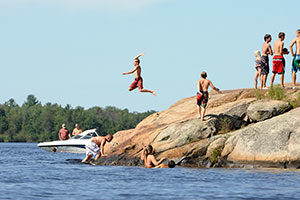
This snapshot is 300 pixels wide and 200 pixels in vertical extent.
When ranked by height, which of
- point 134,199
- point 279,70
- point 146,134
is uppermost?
point 279,70

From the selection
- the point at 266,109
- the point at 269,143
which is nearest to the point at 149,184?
the point at 269,143

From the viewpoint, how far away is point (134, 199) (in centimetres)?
1308

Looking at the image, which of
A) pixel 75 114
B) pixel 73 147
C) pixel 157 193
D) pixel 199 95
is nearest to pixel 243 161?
pixel 199 95

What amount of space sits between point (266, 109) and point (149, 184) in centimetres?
771

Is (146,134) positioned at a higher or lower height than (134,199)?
higher

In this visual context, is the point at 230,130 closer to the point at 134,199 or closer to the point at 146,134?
the point at 146,134

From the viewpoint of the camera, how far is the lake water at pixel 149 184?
45.0 feet

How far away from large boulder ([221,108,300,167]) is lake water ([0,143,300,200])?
0.91 m

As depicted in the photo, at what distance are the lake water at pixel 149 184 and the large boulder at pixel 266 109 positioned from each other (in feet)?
11.9

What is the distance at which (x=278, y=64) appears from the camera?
22312mm

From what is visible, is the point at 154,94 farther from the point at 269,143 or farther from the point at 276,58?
Answer: the point at 276,58

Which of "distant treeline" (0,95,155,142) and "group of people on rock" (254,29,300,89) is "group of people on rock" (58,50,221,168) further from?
"distant treeline" (0,95,155,142)

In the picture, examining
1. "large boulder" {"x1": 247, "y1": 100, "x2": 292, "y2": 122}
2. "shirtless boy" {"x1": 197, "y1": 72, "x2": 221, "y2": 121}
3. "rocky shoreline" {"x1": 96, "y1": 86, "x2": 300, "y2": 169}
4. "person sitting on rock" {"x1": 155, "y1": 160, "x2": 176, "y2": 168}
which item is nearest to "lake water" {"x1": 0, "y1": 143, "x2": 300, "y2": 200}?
"person sitting on rock" {"x1": 155, "y1": 160, "x2": 176, "y2": 168}

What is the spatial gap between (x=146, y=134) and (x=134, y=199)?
10.7 m
